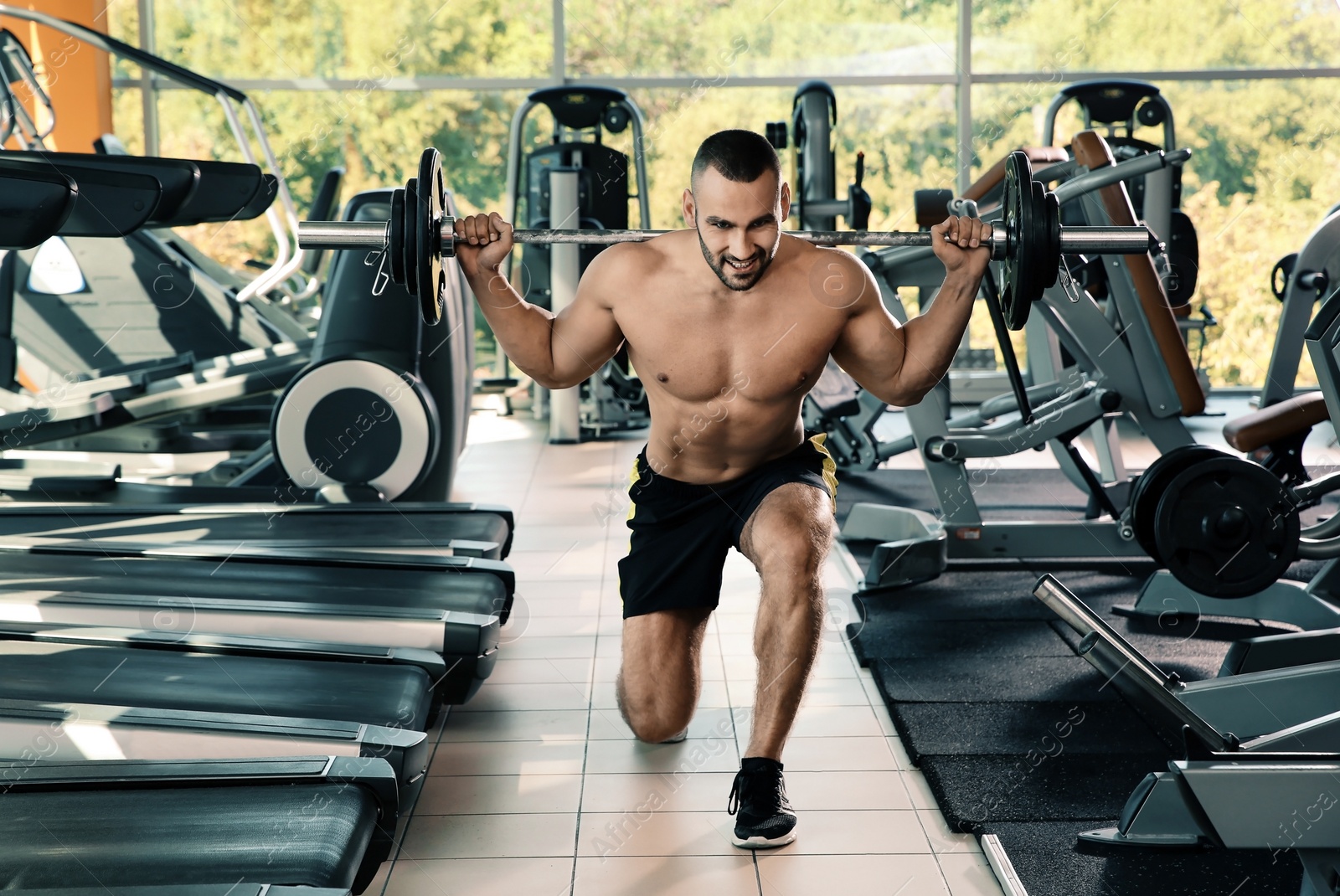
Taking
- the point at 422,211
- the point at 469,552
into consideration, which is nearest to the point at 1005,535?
the point at 469,552

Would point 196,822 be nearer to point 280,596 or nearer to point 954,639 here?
→ point 280,596

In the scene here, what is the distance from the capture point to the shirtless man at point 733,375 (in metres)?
2.05

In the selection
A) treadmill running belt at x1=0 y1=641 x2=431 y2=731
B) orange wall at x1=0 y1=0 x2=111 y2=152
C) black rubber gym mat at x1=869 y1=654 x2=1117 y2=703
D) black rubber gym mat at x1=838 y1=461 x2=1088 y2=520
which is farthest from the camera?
orange wall at x1=0 y1=0 x2=111 y2=152

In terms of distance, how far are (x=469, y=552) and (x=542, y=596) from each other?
26.3 inches

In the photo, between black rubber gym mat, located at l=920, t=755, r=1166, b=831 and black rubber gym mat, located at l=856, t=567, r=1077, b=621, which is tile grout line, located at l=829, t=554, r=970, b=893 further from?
black rubber gym mat, located at l=856, t=567, r=1077, b=621

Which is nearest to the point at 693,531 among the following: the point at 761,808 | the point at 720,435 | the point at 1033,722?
the point at 720,435

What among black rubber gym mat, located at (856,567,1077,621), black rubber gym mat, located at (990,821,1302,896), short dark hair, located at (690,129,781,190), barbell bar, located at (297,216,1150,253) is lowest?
black rubber gym mat, located at (990,821,1302,896)

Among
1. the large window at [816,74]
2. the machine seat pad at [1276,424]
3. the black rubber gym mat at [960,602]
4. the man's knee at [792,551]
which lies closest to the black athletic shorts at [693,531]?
the man's knee at [792,551]

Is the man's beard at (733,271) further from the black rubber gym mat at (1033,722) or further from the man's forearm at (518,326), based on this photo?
the black rubber gym mat at (1033,722)

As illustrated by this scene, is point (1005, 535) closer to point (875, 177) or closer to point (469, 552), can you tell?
point (469, 552)

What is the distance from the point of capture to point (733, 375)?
226 cm

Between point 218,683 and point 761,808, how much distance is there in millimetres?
1031

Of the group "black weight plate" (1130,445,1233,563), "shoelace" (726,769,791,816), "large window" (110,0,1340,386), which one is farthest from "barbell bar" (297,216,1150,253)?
"large window" (110,0,1340,386)

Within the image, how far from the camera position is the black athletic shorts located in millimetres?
2336
